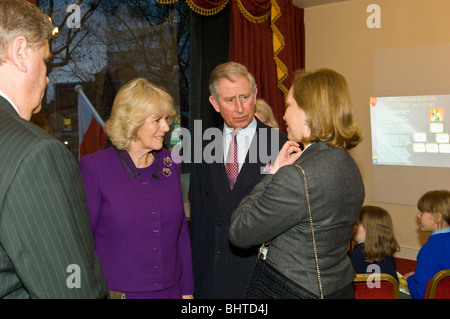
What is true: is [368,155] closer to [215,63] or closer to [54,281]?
[215,63]

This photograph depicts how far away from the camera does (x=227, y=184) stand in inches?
97.0

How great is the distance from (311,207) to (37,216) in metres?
0.89

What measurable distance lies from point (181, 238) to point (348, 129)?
3.62 feet

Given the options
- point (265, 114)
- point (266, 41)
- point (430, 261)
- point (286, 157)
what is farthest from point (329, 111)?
point (266, 41)

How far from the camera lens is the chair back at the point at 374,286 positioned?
2307mm

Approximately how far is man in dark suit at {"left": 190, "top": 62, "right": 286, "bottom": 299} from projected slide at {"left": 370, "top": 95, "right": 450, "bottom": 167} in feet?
13.3

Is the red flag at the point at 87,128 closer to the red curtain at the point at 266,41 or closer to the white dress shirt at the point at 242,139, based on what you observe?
the red curtain at the point at 266,41

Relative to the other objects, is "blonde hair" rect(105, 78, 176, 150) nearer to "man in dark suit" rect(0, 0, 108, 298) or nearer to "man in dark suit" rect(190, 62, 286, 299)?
"man in dark suit" rect(190, 62, 286, 299)

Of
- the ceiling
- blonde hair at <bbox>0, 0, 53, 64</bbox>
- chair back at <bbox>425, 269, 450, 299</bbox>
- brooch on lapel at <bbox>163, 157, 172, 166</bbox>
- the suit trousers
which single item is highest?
the ceiling

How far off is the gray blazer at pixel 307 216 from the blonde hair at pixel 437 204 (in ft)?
6.45

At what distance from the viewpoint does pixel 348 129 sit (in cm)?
164

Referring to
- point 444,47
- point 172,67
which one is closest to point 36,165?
point 172,67

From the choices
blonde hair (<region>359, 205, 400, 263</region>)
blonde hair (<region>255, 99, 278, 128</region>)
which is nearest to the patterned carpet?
blonde hair (<region>359, 205, 400, 263</region>)

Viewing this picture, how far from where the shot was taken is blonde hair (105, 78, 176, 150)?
7.23 feet
